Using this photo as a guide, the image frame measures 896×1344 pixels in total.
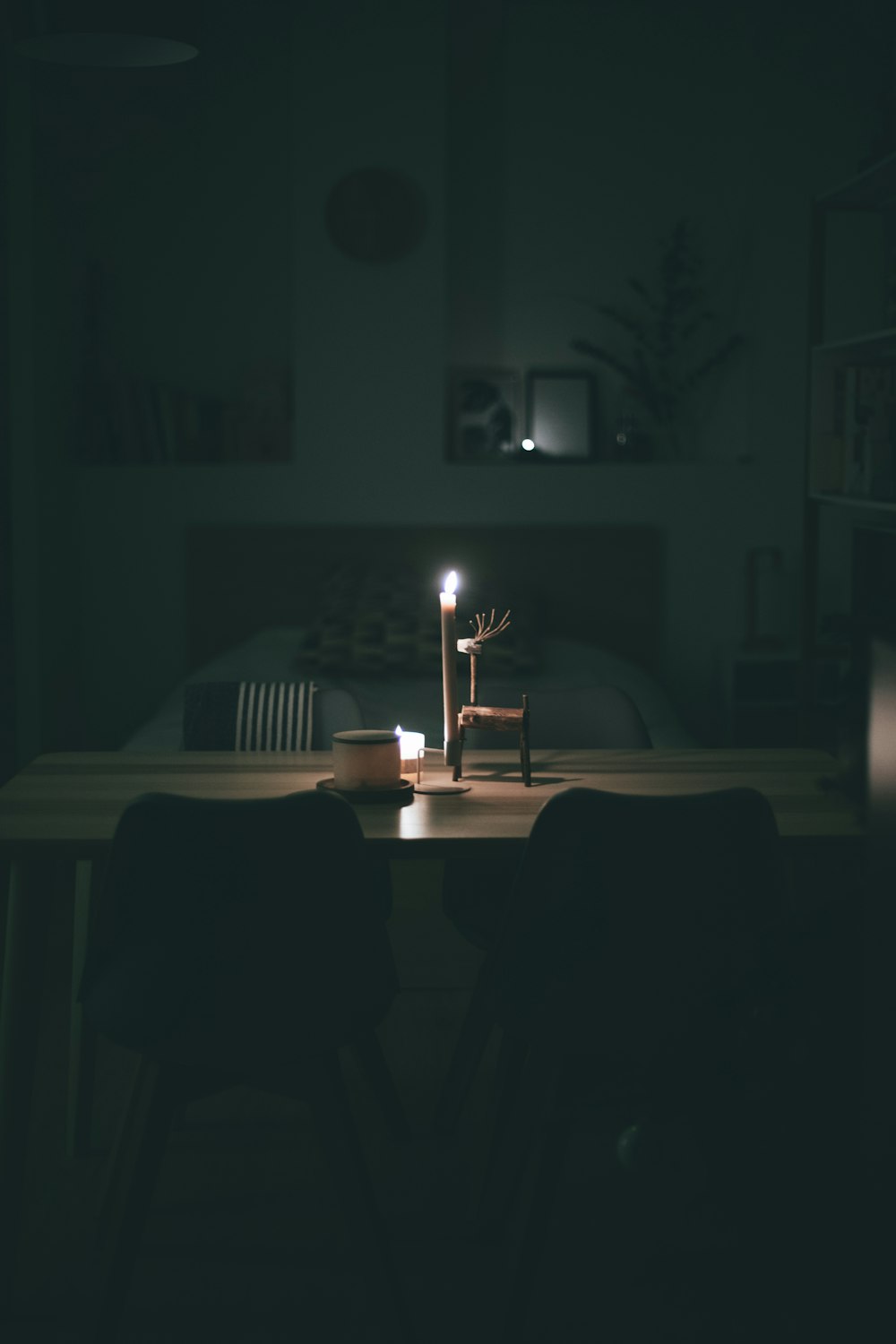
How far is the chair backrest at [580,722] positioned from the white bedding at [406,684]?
67cm

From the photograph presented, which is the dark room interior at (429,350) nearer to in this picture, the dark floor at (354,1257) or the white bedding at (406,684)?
the white bedding at (406,684)

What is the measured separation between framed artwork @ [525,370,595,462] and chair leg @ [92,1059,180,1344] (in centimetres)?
345

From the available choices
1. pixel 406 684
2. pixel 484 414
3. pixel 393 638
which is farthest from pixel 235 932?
pixel 484 414

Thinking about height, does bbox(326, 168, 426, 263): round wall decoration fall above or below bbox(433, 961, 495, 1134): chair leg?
above

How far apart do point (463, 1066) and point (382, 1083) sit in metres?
0.16

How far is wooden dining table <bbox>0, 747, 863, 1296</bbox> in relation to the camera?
5.61ft

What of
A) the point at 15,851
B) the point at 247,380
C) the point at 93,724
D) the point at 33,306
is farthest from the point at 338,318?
the point at 15,851

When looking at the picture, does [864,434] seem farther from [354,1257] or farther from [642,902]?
[354,1257]

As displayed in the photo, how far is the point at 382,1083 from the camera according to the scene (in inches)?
84.5

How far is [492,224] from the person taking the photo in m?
4.86

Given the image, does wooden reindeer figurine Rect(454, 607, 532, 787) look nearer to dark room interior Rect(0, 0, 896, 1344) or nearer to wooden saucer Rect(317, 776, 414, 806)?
wooden saucer Rect(317, 776, 414, 806)

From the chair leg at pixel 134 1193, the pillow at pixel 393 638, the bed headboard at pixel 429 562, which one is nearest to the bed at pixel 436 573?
the bed headboard at pixel 429 562

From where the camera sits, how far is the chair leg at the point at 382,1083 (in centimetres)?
208

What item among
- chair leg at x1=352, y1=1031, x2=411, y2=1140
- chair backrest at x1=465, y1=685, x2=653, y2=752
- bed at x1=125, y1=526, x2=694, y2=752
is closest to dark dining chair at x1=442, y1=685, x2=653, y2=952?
chair backrest at x1=465, y1=685, x2=653, y2=752
